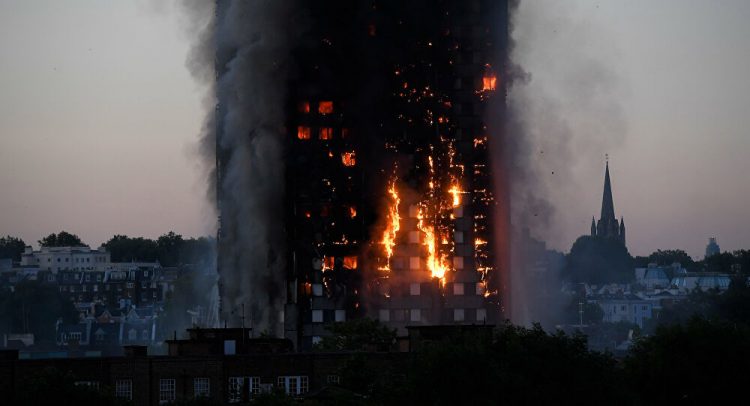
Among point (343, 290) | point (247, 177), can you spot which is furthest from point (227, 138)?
point (343, 290)

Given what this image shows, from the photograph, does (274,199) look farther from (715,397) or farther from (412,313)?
(715,397)

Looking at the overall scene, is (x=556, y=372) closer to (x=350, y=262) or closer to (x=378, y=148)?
(x=350, y=262)

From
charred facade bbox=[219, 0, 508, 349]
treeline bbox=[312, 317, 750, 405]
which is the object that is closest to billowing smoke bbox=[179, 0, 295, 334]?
charred facade bbox=[219, 0, 508, 349]

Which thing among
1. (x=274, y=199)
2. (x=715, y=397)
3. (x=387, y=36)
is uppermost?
(x=387, y=36)

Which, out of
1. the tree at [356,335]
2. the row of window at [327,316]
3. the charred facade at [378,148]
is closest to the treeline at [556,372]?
the tree at [356,335]

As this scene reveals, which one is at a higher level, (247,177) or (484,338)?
(247,177)

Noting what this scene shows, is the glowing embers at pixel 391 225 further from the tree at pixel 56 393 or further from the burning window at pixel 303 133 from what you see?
the tree at pixel 56 393

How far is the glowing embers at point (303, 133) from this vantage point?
7781 inches

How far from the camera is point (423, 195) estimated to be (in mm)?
199125

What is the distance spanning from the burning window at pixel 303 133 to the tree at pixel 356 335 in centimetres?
1984

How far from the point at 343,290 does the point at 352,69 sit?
18303mm

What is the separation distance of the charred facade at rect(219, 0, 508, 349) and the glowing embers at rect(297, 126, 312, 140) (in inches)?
3.3

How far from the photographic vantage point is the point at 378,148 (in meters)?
197

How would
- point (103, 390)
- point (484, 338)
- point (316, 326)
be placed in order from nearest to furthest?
point (103, 390)
point (484, 338)
point (316, 326)
